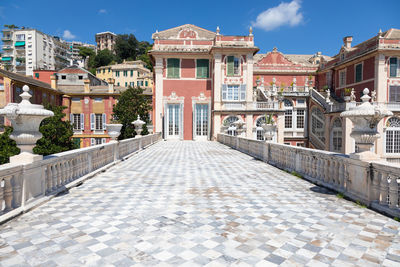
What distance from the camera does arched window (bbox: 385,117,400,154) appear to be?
25.9 m

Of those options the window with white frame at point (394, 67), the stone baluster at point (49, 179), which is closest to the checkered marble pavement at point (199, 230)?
the stone baluster at point (49, 179)

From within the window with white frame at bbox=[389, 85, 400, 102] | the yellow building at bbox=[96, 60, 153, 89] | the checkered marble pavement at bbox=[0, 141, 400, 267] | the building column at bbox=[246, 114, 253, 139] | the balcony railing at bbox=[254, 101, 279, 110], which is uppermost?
the yellow building at bbox=[96, 60, 153, 89]

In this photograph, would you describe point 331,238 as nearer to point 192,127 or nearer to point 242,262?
point 242,262

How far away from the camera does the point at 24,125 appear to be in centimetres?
478

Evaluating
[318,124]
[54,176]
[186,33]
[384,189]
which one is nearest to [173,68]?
[186,33]

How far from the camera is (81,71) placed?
153ft

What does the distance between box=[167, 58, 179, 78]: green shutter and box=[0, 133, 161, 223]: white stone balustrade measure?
20087 millimetres

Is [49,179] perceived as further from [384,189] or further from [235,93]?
[235,93]

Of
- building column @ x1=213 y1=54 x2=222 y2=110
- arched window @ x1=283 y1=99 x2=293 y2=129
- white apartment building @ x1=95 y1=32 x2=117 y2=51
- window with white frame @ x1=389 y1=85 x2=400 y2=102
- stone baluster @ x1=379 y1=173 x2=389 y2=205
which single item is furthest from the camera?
white apartment building @ x1=95 y1=32 x2=117 y2=51

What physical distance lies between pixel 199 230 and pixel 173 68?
2547 centimetres

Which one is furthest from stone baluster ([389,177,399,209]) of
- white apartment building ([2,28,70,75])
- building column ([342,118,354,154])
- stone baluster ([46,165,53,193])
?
white apartment building ([2,28,70,75])

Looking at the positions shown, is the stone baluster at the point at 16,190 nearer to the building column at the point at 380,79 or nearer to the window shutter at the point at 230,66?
the window shutter at the point at 230,66

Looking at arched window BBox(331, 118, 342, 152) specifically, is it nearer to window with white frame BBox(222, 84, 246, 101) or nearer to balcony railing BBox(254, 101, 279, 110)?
balcony railing BBox(254, 101, 279, 110)

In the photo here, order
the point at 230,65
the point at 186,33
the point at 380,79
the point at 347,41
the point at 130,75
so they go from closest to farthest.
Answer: the point at 380,79, the point at 230,65, the point at 186,33, the point at 347,41, the point at 130,75
